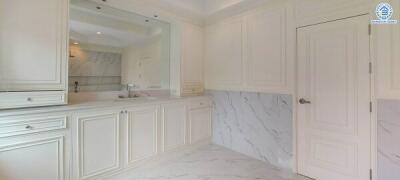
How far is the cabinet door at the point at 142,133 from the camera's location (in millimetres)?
2510

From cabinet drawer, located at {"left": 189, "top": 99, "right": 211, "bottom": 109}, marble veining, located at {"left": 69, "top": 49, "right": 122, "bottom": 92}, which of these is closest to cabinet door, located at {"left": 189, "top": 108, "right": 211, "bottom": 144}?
cabinet drawer, located at {"left": 189, "top": 99, "right": 211, "bottom": 109}

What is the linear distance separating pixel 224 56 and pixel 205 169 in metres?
1.83

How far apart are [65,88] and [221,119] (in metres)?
2.37

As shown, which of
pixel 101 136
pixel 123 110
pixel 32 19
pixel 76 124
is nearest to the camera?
pixel 32 19

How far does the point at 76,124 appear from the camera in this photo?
2043 millimetres

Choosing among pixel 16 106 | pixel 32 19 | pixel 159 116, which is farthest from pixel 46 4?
pixel 159 116

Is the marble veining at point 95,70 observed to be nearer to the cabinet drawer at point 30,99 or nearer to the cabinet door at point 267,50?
the cabinet drawer at point 30,99

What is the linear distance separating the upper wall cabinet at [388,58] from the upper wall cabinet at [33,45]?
10.1ft

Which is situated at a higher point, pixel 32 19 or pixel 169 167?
pixel 32 19

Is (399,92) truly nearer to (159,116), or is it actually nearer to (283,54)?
(283,54)

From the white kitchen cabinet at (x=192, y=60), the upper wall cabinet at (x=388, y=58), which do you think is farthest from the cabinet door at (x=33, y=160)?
the upper wall cabinet at (x=388, y=58)

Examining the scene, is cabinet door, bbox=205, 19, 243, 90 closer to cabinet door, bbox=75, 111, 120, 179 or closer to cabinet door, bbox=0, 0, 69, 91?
cabinet door, bbox=75, 111, 120, 179

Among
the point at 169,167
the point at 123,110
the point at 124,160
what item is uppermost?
the point at 123,110

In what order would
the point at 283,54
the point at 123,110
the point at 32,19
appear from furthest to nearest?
1. the point at 283,54
2. the point at 123,110
3. the point at 32,19
